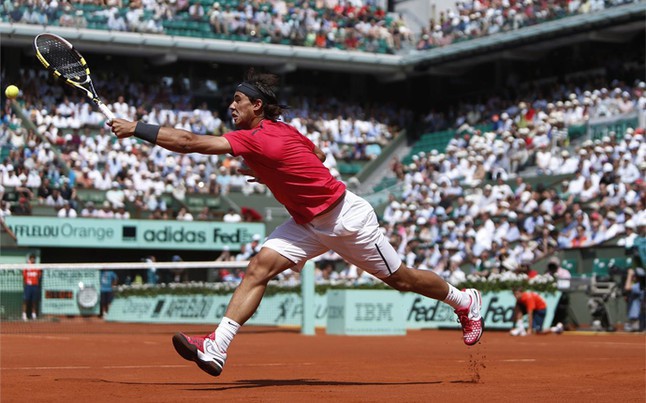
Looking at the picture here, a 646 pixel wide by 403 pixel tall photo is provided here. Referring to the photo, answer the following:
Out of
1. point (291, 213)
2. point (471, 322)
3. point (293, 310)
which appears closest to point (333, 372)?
point (471, 322)

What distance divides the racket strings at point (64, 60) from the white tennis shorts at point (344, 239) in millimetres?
2560

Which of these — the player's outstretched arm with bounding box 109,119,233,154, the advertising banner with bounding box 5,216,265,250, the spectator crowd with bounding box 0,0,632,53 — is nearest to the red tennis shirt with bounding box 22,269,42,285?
the advertising banner with bounding box 5,216,265,250

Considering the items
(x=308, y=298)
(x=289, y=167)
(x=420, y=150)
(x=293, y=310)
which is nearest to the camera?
(x=289, y=167)

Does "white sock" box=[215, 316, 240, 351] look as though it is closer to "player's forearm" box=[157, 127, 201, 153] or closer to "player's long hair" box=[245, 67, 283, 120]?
"player's forearm" box=[157, 127, 201, 153]

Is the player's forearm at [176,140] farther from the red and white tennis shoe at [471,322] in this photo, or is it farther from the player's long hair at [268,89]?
the red and white tennis shoe at [471,322]

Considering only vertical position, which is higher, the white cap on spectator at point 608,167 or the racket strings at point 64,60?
the racket strings at point 64,60

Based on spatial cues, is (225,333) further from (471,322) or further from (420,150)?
(420,150)

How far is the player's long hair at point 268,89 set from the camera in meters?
8.69

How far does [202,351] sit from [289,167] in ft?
4.86

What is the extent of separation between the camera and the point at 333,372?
10.7m

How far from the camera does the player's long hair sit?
8.69 m

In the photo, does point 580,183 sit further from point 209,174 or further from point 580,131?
point 209,174

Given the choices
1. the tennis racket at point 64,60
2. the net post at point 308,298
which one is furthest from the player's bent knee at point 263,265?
the net post at point 308,298

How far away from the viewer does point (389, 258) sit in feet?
28.8
